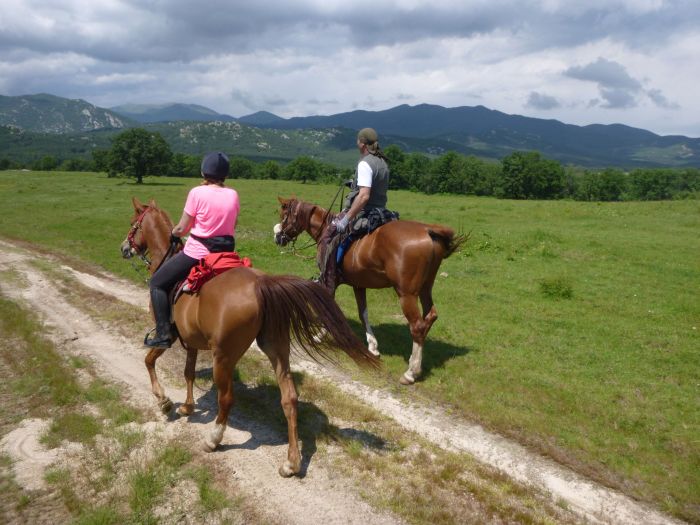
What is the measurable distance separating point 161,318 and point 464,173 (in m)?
84.3

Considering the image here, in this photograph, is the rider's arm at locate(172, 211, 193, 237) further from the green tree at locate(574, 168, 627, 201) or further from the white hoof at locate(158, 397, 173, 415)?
the green tree at locate(574, 168, 627, 201)

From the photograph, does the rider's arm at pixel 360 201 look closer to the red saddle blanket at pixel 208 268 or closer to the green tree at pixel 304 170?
the red saddle blanket at pixel 208 268

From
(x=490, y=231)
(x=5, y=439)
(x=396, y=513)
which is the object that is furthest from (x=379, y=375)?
(x=490, y=231)

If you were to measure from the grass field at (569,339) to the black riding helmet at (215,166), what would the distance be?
4.50m

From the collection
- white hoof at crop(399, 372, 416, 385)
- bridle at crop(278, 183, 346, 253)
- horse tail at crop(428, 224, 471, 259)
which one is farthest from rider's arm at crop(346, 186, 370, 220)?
white hoof at crop(399, 372, 416, 385)

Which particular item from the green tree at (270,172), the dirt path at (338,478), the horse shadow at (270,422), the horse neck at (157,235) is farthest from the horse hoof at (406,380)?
the green tree at (270,172)

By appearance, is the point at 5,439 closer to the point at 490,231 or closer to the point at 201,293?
the point at 201,293

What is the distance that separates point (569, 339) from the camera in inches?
405

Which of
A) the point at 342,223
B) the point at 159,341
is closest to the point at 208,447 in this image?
the point at 159,341

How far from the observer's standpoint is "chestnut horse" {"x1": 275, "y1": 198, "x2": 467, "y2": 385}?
802cm

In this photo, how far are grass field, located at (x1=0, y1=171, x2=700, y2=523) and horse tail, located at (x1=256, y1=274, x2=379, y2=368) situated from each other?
256 cm

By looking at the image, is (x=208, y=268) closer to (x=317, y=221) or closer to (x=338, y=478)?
(x=338, y=478)

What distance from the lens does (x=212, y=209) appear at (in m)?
6.01

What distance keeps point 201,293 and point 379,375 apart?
3.82 meters
